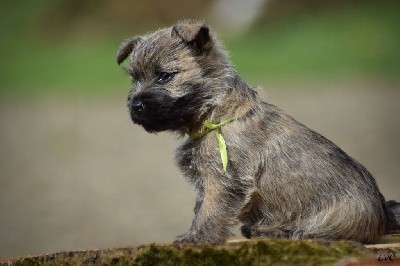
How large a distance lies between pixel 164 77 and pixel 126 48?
38 cm

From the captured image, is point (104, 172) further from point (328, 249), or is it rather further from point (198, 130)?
point (328, 249)

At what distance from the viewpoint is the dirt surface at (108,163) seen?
8742 millimetres

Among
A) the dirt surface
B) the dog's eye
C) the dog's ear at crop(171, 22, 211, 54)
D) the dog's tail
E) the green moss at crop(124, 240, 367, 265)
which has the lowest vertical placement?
the green moss at crop(124, 240, 367, 265)

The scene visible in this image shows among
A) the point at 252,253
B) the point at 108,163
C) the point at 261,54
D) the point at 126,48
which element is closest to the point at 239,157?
the point at 252,253

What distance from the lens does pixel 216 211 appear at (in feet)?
13.4

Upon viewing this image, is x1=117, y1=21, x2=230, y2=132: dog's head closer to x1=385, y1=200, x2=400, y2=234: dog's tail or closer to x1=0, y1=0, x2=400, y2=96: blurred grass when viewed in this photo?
x1=385, y1=200, x2=400, y2=234: dog's tail

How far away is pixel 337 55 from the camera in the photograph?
9.98 metres

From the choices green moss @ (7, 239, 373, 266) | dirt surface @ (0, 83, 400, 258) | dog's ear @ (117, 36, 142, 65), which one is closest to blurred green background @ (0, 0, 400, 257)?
dirt surface @ (0, 83, 400, 258)

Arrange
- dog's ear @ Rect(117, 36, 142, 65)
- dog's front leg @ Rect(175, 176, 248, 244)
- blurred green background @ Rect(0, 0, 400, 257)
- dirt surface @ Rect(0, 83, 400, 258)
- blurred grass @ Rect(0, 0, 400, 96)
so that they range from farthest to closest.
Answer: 1. blurred grass @ Rect(0, 0, 400, 96)
2. blurred green background @ Rect(0, 0, 400, 257)
3. dirt surface @ Rect(0, 83, 400, 258)
4. dog's ear @ Rect(117, 36, 142, 65)
5. dog's front leg @ Rect(175, 176, 248, 244)

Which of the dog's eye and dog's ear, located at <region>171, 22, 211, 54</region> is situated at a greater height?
dog's ear, located at <region>171, 22, 211, 54</region>

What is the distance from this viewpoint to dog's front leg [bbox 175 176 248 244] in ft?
13.4

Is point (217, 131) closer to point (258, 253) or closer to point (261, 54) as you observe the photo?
point (258, 253)

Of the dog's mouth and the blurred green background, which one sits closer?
the dog's mouth

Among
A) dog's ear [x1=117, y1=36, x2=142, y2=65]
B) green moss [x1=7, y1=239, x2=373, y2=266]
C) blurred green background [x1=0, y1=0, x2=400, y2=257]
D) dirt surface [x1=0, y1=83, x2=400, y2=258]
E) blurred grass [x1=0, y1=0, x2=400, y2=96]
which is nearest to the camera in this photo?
green moss [x1=7, y1=239, x2=373, y2=266]
